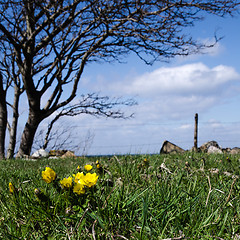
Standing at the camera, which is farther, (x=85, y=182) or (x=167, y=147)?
(x=167, y=147)

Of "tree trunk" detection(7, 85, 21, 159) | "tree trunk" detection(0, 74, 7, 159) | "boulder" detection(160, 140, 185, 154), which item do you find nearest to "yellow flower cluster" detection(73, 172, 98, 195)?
"boulder" detection(160, 140, 185, 154)

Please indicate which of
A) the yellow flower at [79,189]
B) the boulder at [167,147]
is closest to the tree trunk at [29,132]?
the boulder at [167,147]

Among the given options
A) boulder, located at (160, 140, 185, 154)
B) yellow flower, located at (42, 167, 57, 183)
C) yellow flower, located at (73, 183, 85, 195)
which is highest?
boulder, located at (160, 140, 185, 154)

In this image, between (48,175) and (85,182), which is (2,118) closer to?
(48,175)

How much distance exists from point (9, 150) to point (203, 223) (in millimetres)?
12453

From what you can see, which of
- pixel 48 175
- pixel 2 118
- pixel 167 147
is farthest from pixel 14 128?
pixel 48 175

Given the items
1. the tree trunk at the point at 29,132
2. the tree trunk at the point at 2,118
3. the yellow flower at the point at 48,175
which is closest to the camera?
the yellow flower at the point at 48,175

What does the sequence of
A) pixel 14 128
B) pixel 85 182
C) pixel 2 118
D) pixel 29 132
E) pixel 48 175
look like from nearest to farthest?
pixel 85 182, pixel 48 175, pixel 29 132, pixel 2 118, pixel 14 128

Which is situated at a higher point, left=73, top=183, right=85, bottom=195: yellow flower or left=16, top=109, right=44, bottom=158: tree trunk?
left=16, top=109, right=44, bottom=158: tree trunk

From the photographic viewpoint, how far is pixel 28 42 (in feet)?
35.6

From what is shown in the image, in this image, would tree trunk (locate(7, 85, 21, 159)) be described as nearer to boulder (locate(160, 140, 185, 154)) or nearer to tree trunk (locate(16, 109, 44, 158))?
tree trunk (locate(16, 109, 44, 158))

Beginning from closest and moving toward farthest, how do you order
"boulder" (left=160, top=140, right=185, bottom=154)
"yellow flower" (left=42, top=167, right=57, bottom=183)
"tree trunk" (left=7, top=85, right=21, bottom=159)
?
"yellow flower" (left=42, top=167, right=57, bottom=183) < "boulder" (left=160, top=140, right=185, bottom=154) < "tree trunk" (left=7, top=85, right=21, bottom=159)

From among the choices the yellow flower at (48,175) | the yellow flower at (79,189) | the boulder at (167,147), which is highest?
the boulder at (167,147)

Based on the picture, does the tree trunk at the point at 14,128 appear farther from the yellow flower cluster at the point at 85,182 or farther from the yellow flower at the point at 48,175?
the yellow flower cluster at the point at 85,182
